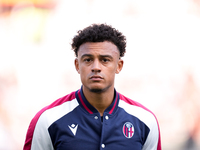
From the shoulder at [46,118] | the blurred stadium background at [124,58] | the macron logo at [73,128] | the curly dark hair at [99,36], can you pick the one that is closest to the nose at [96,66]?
the curly dark hair at [99,36]

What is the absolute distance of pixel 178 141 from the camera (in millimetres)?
5098

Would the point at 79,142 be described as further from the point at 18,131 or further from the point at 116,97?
the point at 18,131

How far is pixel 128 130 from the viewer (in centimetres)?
259

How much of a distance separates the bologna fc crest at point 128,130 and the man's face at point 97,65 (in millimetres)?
355

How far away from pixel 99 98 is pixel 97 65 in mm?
313

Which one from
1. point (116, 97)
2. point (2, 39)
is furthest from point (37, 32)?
point (116, 97)

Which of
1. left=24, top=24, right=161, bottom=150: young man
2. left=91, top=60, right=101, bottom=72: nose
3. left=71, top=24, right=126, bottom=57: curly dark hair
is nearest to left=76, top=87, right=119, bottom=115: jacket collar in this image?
left=24, top=24, right=161, bottom=150: young man

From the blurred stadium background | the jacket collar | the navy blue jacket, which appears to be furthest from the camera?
the blurred stadium background

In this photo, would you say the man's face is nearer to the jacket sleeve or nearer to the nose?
the nose

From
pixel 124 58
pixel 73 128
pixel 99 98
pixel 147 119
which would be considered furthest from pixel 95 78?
pixel 124 58

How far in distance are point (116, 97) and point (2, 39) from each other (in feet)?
9.62

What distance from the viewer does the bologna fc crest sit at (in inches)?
101

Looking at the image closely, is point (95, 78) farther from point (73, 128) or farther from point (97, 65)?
point (73, 128)

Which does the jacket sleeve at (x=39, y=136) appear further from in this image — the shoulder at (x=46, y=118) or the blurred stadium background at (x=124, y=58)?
the blurred stadium background at (x=124, y=58)
